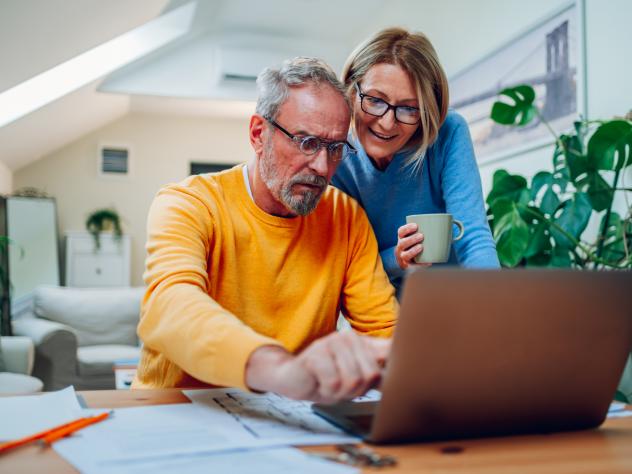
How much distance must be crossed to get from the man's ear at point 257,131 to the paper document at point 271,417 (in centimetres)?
56

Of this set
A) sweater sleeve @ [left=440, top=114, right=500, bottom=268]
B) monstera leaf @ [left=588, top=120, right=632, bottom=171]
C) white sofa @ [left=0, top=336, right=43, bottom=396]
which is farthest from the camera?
white sofa @ [left=0, top=336, right=43, bottom=396]

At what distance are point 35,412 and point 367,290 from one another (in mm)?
743

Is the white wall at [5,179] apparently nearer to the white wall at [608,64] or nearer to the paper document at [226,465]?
the white wall at [608,64]

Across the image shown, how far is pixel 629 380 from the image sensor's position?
246cm

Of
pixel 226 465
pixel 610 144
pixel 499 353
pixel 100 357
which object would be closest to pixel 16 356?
pixel 100 357

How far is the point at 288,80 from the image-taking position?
49.1 inches

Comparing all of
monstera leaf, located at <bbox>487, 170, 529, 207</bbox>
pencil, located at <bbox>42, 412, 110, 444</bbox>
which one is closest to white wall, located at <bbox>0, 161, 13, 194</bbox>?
monstera leaf, located at <bbox>487, 170, 529, 207</bbox>

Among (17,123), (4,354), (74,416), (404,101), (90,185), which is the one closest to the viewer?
(74,416)

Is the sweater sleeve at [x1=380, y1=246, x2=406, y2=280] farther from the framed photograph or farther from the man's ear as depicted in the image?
the framed photograph

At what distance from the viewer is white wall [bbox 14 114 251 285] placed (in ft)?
23.6

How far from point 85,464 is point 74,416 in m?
0.20

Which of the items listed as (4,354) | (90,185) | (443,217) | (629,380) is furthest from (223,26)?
(443,217)

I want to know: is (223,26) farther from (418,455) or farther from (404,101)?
(418,455)

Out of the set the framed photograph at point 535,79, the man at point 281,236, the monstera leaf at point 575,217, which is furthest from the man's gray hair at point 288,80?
the framed photograph at point 535,79
